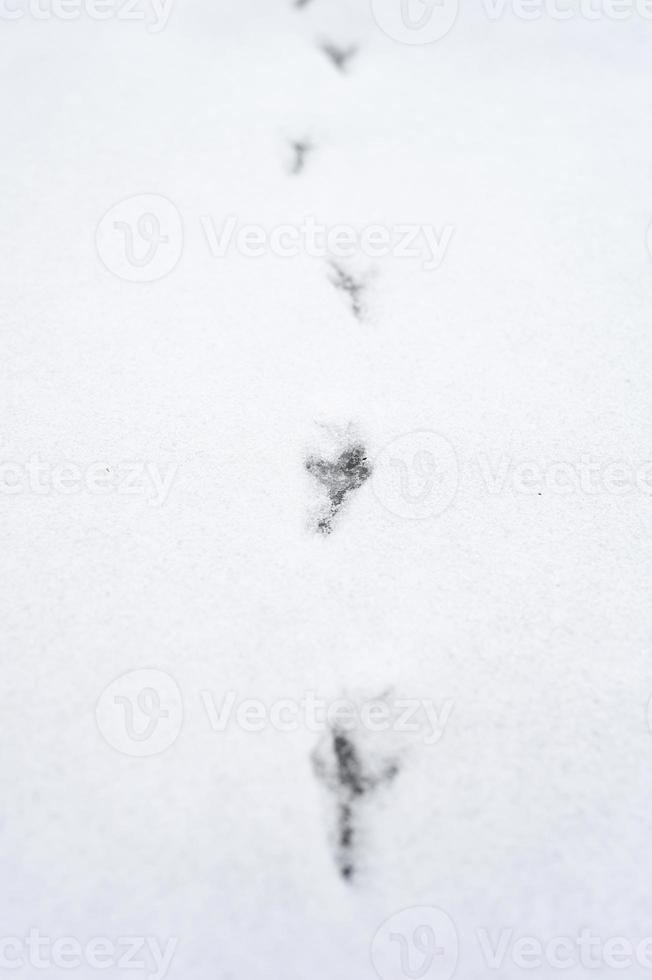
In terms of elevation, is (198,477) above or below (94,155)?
below

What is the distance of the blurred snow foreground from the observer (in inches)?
32.9

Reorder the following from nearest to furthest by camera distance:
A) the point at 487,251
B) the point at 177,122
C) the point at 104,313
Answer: the point at 104,313 < the point at 487,251 < the point at 177,122

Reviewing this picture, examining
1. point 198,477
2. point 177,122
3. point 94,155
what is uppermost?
point 177,122

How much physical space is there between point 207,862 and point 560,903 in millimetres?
500

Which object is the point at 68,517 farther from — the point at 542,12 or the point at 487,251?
the point at 542,12

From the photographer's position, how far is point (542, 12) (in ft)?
5.43

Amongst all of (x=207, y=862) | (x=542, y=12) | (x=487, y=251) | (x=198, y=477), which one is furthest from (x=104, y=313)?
(x=542, y=12)

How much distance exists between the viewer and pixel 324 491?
1.07 metres

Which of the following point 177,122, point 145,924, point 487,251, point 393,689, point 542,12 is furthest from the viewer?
point 542,12

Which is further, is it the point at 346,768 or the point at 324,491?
the point at 324,491

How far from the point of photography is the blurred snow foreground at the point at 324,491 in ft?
2.74

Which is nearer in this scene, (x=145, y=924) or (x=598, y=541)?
(x=145, y=924)

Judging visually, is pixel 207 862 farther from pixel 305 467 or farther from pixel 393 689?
pixel 305 467

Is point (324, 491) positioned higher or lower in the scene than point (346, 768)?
higher
